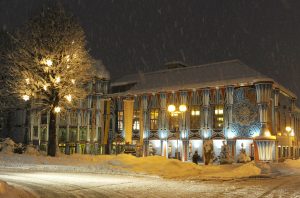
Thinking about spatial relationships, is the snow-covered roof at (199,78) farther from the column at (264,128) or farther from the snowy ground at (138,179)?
the snowy ground at (138,179)

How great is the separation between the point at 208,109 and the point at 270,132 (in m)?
6.98

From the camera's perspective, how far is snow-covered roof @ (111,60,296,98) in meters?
38.5

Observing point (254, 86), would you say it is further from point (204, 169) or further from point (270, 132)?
point (204, 169)

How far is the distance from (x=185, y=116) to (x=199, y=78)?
473 centimetres

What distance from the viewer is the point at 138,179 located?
19.4 meters

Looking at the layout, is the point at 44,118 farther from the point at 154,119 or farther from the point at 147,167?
the point at 147,167

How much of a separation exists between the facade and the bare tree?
11.5ft

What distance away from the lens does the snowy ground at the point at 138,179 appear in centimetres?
1406

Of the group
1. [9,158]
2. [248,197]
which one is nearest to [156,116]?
[9,158]

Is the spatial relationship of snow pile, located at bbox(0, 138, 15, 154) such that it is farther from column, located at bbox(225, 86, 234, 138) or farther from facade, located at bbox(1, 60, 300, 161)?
column, located at bbox(225, 86, 234, 138)

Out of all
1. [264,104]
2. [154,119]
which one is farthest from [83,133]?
[264,104]

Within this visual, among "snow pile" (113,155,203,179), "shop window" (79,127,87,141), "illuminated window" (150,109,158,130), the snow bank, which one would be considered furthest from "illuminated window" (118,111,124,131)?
"snow pile" (113,155,203,179)

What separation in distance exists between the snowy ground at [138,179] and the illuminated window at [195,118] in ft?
51.1

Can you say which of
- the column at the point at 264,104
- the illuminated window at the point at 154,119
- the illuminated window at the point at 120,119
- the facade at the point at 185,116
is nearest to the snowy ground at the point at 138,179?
the facade at the point at 185,116
